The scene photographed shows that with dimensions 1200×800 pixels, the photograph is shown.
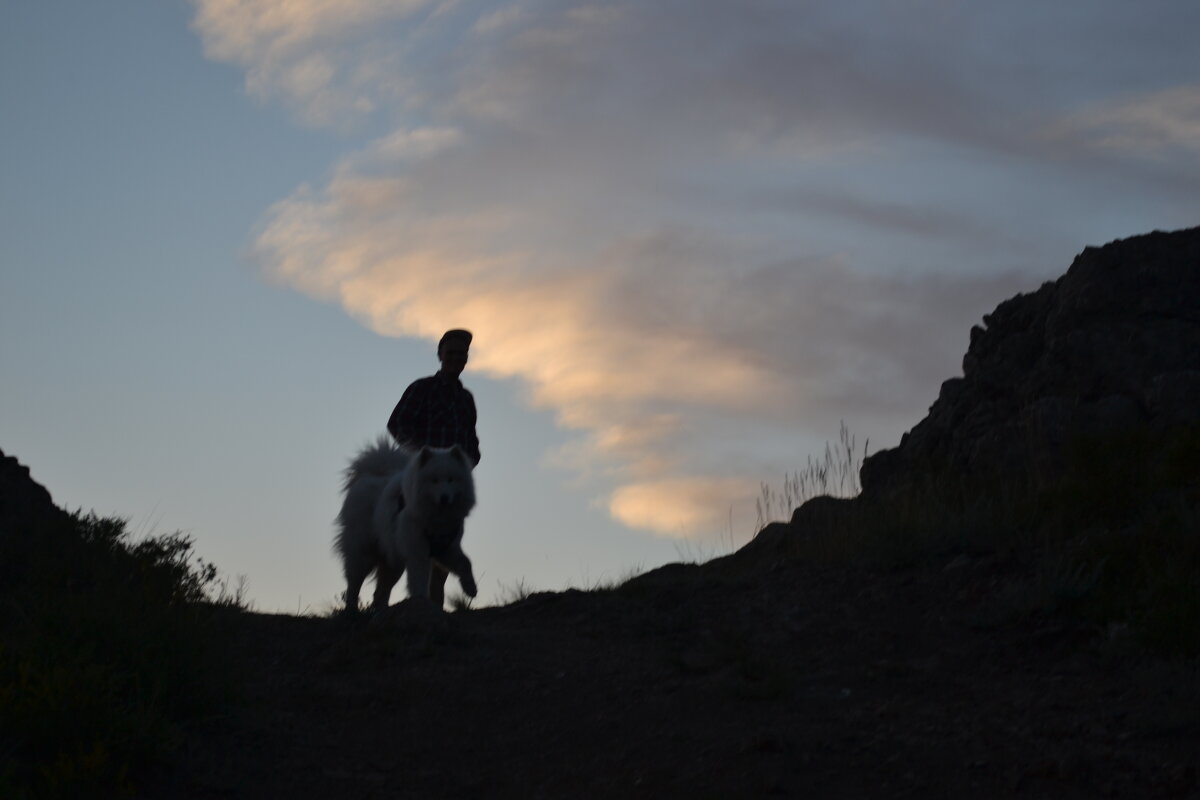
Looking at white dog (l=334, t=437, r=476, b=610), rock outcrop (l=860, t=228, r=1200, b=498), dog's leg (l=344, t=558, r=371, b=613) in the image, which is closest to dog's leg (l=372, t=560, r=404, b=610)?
white dog (l=334, t=437, r=476, b=610)

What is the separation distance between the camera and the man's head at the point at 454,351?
34.2ft

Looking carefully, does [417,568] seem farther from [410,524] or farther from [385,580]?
[385,580]

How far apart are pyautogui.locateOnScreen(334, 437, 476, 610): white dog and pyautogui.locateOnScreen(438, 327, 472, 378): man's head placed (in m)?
0.70

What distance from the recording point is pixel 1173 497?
8617mm

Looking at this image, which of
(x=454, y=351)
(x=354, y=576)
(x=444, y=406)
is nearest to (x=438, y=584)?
(x=354, y=576)

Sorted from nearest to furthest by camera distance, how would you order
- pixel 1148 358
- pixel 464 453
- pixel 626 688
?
pixel 626 688
pixel 464 453
pixel 1148 358

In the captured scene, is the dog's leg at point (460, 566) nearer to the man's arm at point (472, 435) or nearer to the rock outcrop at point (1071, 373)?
the man's arm at point (472, 435)

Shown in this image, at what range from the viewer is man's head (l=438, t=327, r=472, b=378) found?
34.2 feet

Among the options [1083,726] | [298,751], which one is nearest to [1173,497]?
[1083,726]

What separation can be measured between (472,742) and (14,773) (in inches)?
81.0

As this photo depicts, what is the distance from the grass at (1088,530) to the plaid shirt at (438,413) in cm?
303

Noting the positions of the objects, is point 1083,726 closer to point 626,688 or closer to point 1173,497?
point 626,688

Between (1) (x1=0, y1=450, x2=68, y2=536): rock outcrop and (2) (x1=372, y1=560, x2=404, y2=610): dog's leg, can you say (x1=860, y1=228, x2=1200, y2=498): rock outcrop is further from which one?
(1) (x1=0, y1=450, x2=68, y2=536): rock outcrop

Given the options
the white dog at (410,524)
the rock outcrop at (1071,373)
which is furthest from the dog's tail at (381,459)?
the rock outcrop at (1071,373)
